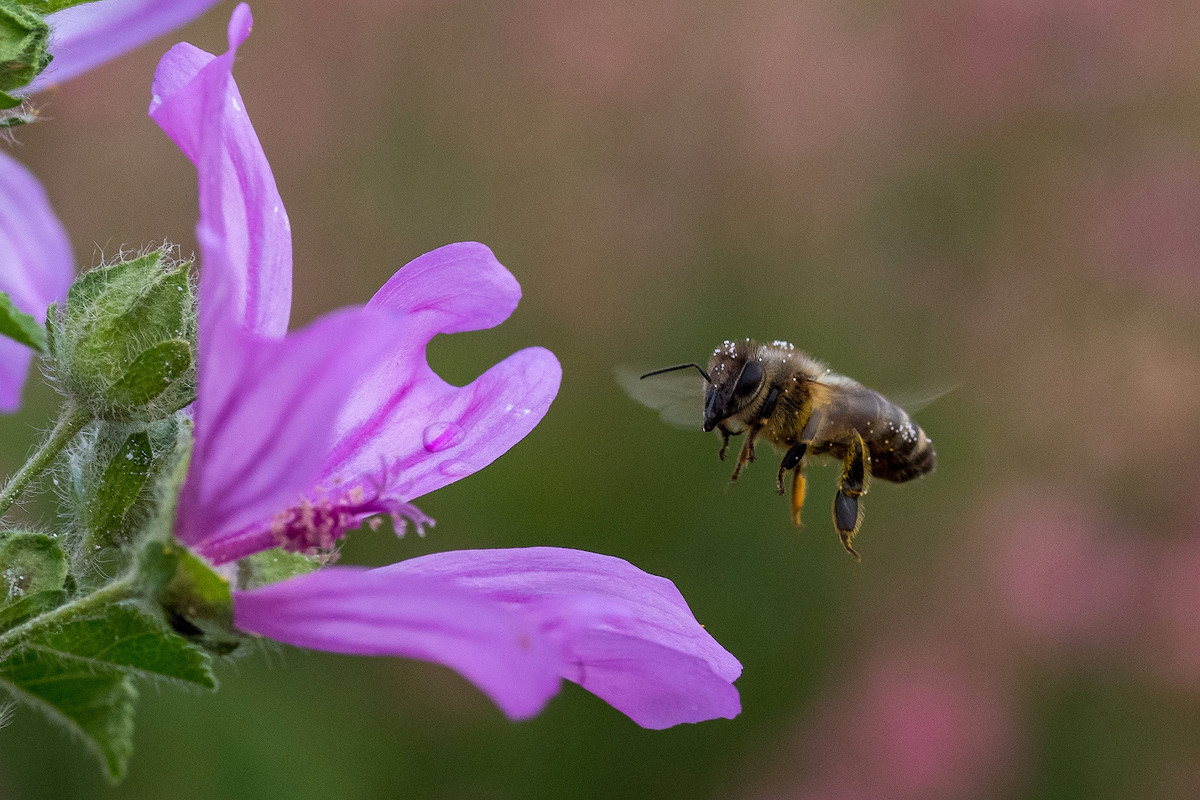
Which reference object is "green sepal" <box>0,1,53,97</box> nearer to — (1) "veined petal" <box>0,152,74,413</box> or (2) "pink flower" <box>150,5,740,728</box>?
(2) "pink flower" <box>150,5,740,728</box>

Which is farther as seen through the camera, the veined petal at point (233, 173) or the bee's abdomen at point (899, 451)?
the bee's abdomen at point (899, 451)

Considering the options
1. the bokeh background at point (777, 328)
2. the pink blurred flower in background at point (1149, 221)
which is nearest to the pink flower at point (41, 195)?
the bokeh background at point (777, 328)

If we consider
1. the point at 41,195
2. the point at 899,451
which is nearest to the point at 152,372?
the point at 41,195

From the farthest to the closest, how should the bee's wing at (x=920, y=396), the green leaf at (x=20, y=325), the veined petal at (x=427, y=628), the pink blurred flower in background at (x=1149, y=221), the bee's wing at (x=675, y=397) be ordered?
the pink blurred flower in background at (x=1149, y=221)
the bee's wing at (x=920, y=396)
the bee's wing at (x=675, y=397)
the green leaf at (x=20, y=325)
the veined petal at (x=427, y=628)

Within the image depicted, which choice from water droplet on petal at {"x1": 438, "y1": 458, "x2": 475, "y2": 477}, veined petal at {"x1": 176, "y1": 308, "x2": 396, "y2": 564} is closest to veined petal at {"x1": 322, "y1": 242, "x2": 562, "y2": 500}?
water droplet on petal at {"x1": 438, "y1": 458, "x2": 475, "y2": 477}

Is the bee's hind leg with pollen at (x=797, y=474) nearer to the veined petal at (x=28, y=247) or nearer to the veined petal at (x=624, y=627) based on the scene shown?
the veined petal at (x=624, y=627)

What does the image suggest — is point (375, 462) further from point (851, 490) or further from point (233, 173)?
point (851, 490)

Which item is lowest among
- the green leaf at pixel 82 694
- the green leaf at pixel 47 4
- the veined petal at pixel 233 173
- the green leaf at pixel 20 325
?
the green leaf at pixel 82 694
